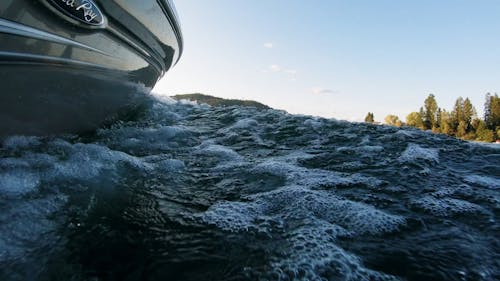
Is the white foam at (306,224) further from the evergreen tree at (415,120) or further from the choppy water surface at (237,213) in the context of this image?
the evergreen tree at (415,120)

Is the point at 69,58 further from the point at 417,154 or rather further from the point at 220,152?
the point at 417,154

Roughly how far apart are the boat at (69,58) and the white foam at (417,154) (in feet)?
10.4

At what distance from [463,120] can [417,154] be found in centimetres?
7741

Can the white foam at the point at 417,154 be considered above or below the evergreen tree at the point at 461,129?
below

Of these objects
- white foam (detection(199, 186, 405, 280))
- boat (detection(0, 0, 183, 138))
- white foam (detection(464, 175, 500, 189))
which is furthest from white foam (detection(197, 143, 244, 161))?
white foam (detection(464, 175, 500, 189))

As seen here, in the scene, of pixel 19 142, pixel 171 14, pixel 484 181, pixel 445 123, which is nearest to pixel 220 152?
pixel 19 142

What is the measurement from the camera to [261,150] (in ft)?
13.0

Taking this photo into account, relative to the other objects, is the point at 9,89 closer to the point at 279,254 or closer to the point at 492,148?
the point at 279,254

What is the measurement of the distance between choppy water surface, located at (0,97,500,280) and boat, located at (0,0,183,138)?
0.26 meters

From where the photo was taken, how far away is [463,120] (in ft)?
225

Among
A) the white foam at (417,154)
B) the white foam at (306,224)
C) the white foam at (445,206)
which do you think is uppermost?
the white foam at (417,154)

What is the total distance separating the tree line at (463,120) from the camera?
6294 cm

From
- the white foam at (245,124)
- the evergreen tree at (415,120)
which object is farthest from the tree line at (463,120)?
the white foam at (245,124)

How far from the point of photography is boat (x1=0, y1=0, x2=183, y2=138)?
223 cm
